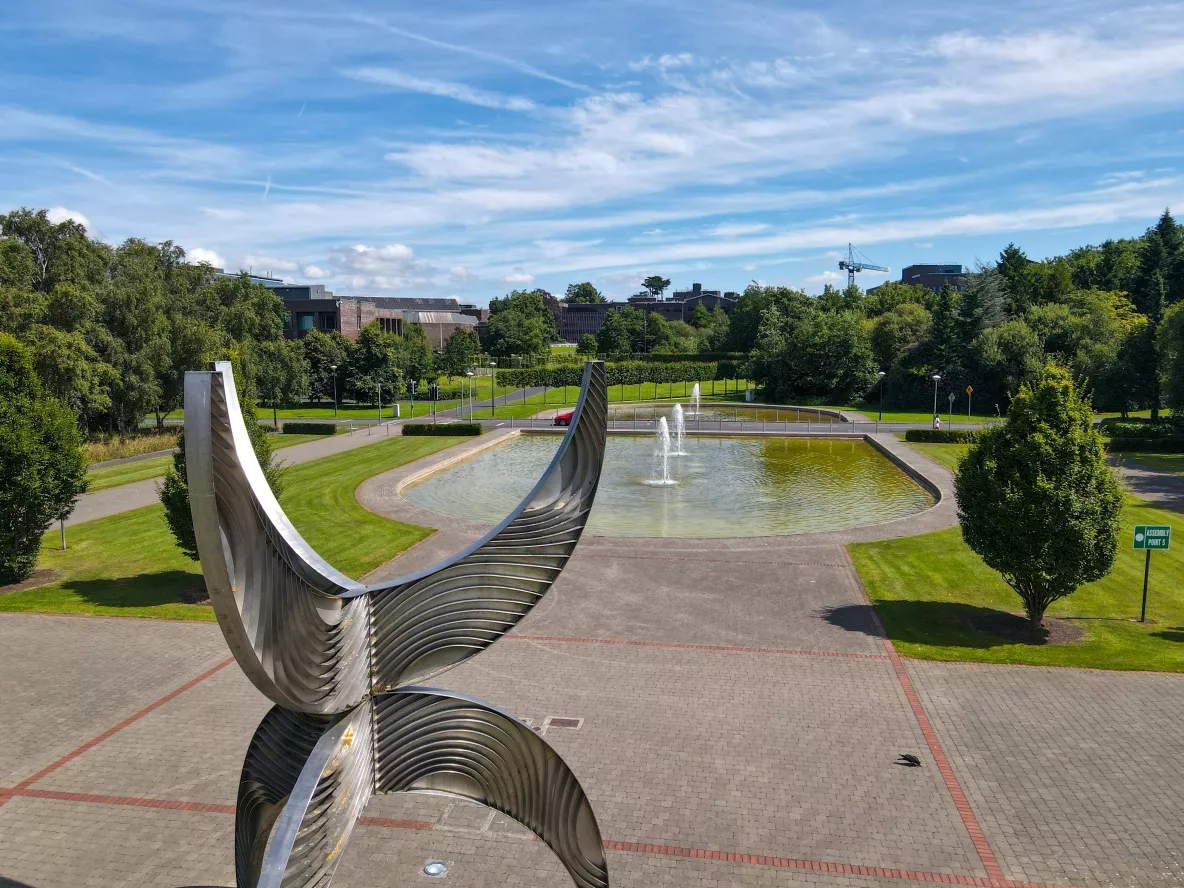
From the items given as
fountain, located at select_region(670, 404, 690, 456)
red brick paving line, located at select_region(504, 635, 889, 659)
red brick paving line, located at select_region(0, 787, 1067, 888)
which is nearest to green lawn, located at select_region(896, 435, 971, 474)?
fountain, located at select_region(670, 404, 690, 456)

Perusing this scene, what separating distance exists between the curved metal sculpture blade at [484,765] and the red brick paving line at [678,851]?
2078 millimetres

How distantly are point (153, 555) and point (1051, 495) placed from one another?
62.7 ft

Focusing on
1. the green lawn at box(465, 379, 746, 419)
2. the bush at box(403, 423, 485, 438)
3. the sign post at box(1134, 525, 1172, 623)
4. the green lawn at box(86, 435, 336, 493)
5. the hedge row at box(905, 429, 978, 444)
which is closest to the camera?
the sign post at box(1134, 525, 1172, 623)

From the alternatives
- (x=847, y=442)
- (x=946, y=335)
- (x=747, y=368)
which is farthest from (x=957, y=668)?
(x=747, y=368)

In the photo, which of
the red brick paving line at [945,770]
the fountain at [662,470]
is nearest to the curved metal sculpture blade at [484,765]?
the red brick paving line at [945,770]

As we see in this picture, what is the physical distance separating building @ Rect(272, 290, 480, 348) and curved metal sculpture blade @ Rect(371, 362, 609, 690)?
65507 mm

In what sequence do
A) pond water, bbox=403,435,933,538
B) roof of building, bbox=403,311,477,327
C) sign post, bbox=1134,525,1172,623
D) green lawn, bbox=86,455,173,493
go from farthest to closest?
1. roof of building, bbox=403,311,477,327
2. green lawn, bbox=86,455,173,493
3. pond water, bbox=403,435,933,538
4. sign post, bbox=1134,525,1172,623

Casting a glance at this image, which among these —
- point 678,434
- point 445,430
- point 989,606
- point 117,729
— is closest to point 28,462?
point 117,729

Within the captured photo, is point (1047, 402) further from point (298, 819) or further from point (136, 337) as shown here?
point (136, 337)

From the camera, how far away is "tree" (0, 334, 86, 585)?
16781 mm

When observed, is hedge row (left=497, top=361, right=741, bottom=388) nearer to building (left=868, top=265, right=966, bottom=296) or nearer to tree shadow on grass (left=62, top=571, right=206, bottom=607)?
tree shadow on grass (left=62, top=571, right=206, bottom=607)

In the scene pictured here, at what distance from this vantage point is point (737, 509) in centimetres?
2534

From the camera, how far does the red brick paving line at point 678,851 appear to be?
27.4ft

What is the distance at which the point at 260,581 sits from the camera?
539cm
